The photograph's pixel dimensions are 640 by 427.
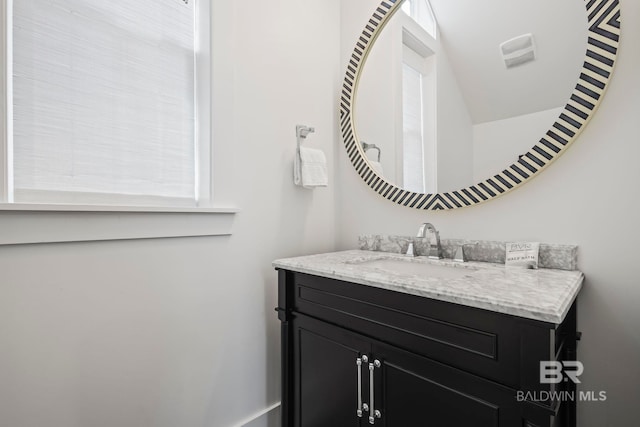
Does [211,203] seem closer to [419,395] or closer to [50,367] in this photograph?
[50,367]

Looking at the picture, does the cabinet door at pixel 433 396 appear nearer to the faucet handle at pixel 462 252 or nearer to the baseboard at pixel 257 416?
the faucet handle at pixel 462 252

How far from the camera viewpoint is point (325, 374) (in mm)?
1137

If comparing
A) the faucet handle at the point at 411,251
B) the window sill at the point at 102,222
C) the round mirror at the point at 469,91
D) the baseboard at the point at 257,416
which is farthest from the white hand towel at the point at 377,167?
the baseboard at the point at 257,416

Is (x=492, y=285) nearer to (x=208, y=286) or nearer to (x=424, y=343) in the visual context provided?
(x=424, y=343)

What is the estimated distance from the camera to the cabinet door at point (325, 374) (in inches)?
40.6

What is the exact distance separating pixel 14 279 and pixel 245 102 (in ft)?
3.25

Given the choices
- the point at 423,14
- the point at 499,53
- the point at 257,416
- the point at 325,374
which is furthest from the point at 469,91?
the point at 257,416

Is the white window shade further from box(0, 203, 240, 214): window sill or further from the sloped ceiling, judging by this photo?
the sloped ceiling

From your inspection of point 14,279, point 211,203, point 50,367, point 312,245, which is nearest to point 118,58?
point 211,203

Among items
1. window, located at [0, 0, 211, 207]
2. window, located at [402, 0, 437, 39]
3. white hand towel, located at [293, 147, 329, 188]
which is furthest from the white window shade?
window, located at [402, 0, 437, 39]

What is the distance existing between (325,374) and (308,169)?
2.88ft

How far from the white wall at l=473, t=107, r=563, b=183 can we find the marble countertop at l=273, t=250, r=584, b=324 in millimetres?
372

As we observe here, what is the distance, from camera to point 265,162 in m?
1.47

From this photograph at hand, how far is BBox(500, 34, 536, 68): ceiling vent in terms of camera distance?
3.69ft
